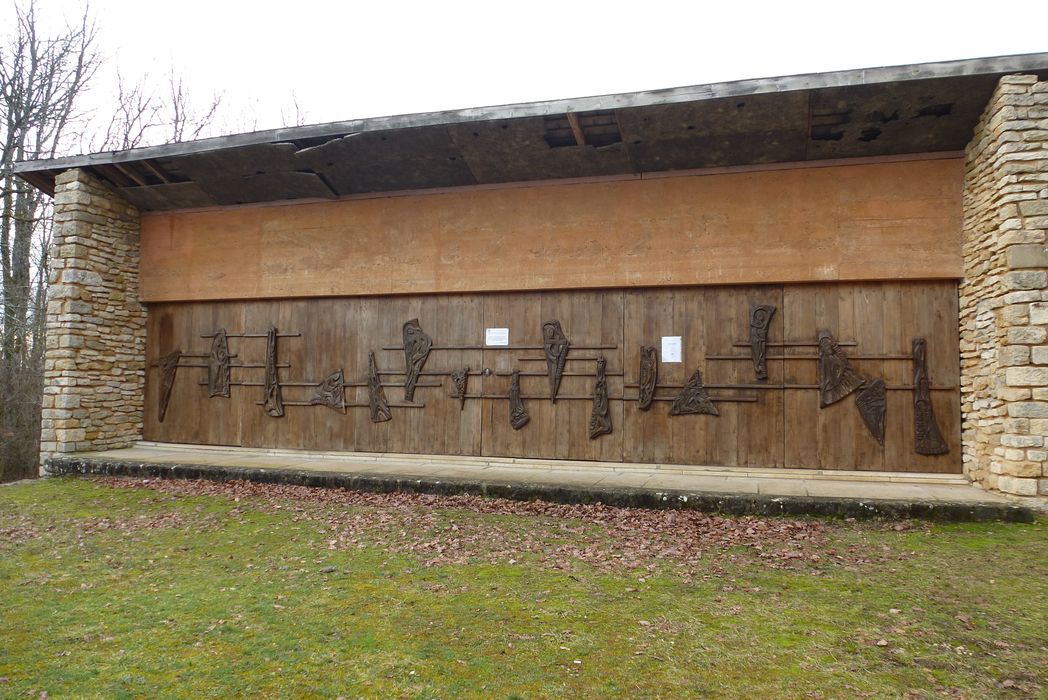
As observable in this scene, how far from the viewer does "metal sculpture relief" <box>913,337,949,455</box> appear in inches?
313

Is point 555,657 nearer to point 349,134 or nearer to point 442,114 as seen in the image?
point 442,114

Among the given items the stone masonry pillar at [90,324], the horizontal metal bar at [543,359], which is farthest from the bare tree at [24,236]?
the horizontal metal bar at [543,359]

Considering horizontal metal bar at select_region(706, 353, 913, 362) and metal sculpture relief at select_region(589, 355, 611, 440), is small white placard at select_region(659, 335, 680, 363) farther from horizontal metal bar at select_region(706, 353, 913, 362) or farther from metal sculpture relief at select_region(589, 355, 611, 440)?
metal sculpture relief at select_region(589, 355, 611, 440)

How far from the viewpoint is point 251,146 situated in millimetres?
9320

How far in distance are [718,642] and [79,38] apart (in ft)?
60.2

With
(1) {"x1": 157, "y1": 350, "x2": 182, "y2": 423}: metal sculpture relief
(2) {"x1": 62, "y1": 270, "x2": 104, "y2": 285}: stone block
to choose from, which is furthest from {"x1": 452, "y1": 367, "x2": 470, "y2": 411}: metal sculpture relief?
(2) {"x1": 62, "y1": 270, "x2": 104, "y2": 285}: stone block

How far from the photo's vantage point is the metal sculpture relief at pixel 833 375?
325 inches

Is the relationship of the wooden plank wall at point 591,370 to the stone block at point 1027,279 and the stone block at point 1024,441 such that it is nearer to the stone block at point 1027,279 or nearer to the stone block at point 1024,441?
the stone block at point 1024,441

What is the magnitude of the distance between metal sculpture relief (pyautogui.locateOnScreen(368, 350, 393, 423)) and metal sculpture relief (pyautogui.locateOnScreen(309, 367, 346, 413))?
0.48 metres

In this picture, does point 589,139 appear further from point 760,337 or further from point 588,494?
point 588,494

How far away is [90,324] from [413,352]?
5349 mm

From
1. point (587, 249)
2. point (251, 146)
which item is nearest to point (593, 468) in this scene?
point (587, 249)

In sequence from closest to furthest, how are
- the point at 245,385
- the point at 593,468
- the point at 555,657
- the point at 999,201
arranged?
1. the point at 555,657
2. the point at 999,201
3. the point at 593,468
4. the point at 245,385

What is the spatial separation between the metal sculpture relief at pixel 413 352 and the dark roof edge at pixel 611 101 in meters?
2.90
